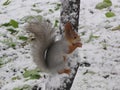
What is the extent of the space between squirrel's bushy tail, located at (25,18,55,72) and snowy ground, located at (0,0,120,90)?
635 millimetres

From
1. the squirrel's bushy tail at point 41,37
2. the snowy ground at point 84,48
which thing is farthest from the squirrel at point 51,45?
the snowy ground at point 84,48

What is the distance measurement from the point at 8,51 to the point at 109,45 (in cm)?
102

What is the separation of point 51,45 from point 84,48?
1.14m

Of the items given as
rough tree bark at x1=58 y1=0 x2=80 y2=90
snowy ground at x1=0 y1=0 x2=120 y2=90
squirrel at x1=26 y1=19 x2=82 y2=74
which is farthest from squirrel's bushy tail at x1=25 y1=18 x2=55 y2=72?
snowy ground at x1=0 y1=0 x2=120 y2=90

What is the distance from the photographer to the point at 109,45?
3.17m

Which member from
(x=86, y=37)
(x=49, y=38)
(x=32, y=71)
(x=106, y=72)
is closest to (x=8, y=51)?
(x=32, y=71)

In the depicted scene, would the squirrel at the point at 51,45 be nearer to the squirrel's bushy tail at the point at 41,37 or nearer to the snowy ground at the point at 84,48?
the squirrel's bushy tail at the point at 41,37

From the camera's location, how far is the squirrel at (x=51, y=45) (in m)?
2.01

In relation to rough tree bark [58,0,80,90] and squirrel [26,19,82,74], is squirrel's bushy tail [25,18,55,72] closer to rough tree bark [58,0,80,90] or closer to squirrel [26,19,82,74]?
squirrel [26,19,82,74]

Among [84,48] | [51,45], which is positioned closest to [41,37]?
[51,45]

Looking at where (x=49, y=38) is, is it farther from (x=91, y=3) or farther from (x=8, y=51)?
(x=91, y=3)

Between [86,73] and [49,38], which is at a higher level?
[49,38]

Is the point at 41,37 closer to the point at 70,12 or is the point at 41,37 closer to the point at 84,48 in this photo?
the point at 70,12

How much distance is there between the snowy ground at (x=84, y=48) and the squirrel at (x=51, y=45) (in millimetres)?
587
